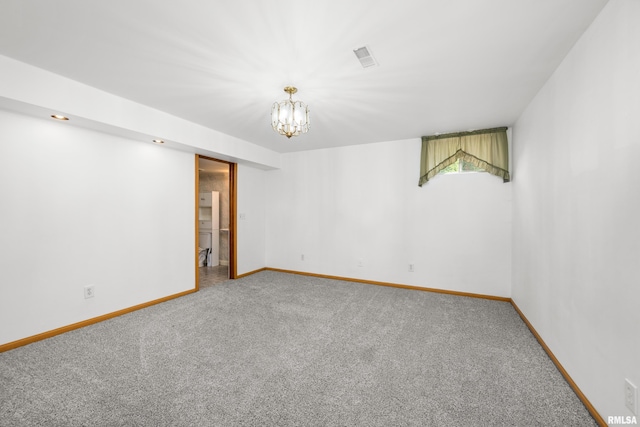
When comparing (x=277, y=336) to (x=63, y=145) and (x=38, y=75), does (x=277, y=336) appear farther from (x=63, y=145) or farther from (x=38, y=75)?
(x=38, y=75)


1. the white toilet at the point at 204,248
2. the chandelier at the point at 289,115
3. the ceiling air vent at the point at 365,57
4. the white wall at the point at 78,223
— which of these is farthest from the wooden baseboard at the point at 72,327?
the ceiling air vent at the point at 365,57

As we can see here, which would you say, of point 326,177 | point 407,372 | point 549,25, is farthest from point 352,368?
point 326,177

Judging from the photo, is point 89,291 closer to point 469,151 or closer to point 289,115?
point 289,115

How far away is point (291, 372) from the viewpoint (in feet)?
6.40

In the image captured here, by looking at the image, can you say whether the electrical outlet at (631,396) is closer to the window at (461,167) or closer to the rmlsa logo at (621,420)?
the rmlsa logo at (621,420)

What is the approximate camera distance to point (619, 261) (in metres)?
1.34

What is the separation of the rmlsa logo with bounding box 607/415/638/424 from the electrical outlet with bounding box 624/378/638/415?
54 mm

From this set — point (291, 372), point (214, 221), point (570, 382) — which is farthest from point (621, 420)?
point (214, 221)

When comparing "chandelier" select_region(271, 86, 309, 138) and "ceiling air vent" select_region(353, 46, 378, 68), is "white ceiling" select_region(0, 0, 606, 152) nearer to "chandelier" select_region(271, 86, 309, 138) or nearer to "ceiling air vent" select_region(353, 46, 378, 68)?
"ceiling air vent" select_region(353, 46, 378, 68)

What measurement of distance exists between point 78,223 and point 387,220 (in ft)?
14.0

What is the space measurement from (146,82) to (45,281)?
229 centimetres

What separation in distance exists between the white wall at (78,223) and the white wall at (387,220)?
223 centimetres

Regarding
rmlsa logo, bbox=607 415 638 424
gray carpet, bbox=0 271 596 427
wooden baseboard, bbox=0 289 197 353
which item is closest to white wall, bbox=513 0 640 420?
rmlsa logo, bbox=607 415 638 424

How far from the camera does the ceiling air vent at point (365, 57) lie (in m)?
1.84
